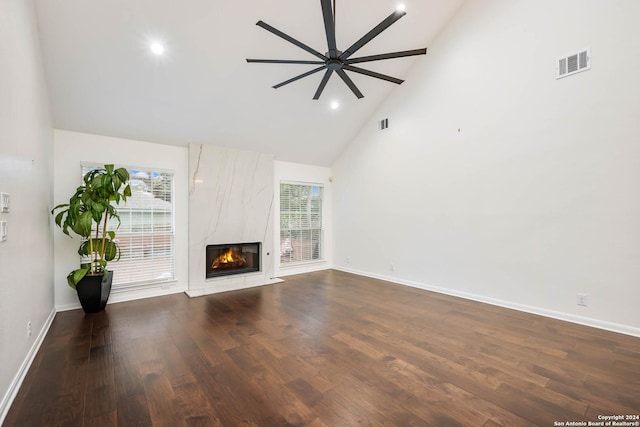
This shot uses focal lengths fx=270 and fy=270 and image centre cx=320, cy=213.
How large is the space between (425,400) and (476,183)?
335 centimetres

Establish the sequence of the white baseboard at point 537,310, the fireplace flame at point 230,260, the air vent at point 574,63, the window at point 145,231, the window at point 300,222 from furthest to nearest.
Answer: the window at point 300,222 < the fireplace flame at point 230,260 < the window at point 145,231 < the air vent at point 574,63 < the white baseboard at point 537,310

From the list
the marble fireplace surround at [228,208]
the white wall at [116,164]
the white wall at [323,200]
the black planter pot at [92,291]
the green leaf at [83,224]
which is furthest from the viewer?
the white wall at [323,200]

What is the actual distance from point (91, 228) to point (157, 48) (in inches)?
98.0

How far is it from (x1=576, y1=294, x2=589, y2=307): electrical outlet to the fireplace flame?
5189 mm

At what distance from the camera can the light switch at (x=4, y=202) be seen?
181cm

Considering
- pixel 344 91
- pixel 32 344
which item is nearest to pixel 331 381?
pixel 32 344

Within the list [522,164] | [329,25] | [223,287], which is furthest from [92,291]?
[522,164]

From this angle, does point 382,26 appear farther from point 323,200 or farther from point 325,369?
point 323,200

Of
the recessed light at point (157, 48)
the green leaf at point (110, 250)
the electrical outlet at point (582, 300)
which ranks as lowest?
the electrical outlet at point (582, 300)

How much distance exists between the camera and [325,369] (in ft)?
7.64

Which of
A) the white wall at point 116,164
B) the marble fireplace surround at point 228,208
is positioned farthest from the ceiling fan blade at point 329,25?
the white wall at point 116,164

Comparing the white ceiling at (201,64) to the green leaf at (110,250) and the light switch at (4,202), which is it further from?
the light switch at (4,202)

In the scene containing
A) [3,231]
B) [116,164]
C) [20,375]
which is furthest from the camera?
[116,164]

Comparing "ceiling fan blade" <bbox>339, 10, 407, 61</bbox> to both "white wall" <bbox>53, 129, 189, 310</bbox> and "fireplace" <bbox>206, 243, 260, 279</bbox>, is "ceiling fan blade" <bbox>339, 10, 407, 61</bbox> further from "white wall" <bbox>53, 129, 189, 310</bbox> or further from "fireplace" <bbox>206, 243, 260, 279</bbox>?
"fireplace" <bbox>206, 243, 260, 279</bbox>
